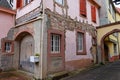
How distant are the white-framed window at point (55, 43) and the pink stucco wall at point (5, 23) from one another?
141 inches

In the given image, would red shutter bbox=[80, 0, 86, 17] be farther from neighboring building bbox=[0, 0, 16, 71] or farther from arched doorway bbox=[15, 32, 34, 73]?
neighboring building bbox=[0, 0, 16, 71]

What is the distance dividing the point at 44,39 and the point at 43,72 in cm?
175

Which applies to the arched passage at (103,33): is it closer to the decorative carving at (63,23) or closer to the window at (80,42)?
the decorative carving at (63,23)

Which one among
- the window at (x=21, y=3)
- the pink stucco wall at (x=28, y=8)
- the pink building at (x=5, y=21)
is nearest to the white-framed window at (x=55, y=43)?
the pink stucco wall at (x=28, y=8)

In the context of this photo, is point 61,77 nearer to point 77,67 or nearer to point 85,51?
point 77,67

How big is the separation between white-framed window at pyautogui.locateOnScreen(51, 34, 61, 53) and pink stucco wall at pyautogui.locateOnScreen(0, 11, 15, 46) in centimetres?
357

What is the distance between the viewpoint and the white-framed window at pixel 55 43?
26.2ft

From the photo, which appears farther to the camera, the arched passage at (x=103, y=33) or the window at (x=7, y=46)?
the arched passage at (x=103, y=33)

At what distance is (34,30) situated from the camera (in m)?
7.59

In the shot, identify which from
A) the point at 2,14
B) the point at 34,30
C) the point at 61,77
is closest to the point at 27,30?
the point at 34,30

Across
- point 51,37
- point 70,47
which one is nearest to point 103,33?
point 70,47

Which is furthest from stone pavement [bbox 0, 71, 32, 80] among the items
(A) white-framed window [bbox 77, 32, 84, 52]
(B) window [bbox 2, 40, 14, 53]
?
(A) white-framed window [bbox 77, 32, 84, 52]

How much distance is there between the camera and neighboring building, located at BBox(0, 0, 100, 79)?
727cm

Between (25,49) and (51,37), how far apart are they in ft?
7.89
